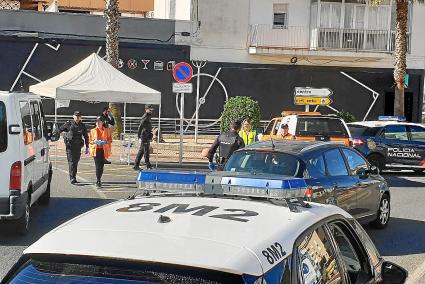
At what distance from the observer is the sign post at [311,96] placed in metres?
24.9

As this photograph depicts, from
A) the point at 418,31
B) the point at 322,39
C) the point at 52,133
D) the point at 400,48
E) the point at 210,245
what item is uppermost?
the point at 418,31

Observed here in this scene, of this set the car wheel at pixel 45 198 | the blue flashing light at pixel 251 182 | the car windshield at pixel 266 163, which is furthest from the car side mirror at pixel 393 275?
the car wheel at pixel 45 198

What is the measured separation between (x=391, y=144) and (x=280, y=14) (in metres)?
11.4

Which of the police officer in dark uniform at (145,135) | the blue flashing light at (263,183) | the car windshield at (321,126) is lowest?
the police officer in dark uniform at (145,135)

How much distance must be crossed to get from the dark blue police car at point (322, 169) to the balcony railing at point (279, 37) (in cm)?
1872

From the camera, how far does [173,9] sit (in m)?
30.7

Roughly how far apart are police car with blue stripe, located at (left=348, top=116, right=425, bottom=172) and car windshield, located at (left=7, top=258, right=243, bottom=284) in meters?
16.9

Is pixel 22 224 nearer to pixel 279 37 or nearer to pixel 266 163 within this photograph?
pixel 266 163

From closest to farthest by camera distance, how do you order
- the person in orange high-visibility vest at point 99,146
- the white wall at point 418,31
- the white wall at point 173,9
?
1. the person in orange high-visibility vest at point 99,146
2. the white wall at point 173,9
3. the white wall at point 418,31

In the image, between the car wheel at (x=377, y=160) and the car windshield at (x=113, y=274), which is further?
the car wheel at (x=377, y=160)

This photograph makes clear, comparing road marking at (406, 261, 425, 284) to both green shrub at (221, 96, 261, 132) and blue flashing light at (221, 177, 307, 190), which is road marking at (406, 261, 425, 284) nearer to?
blue flashing light at (221, 177, 307, 190)

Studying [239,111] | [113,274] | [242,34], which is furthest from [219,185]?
[242,34]

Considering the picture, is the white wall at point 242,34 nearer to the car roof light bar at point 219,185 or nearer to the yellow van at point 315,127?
the yellow van at point 315,127

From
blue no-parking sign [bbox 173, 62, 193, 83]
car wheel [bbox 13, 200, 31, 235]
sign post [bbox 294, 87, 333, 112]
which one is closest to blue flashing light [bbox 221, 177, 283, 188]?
car wheel [bbox 13, 200, 31, 235]
